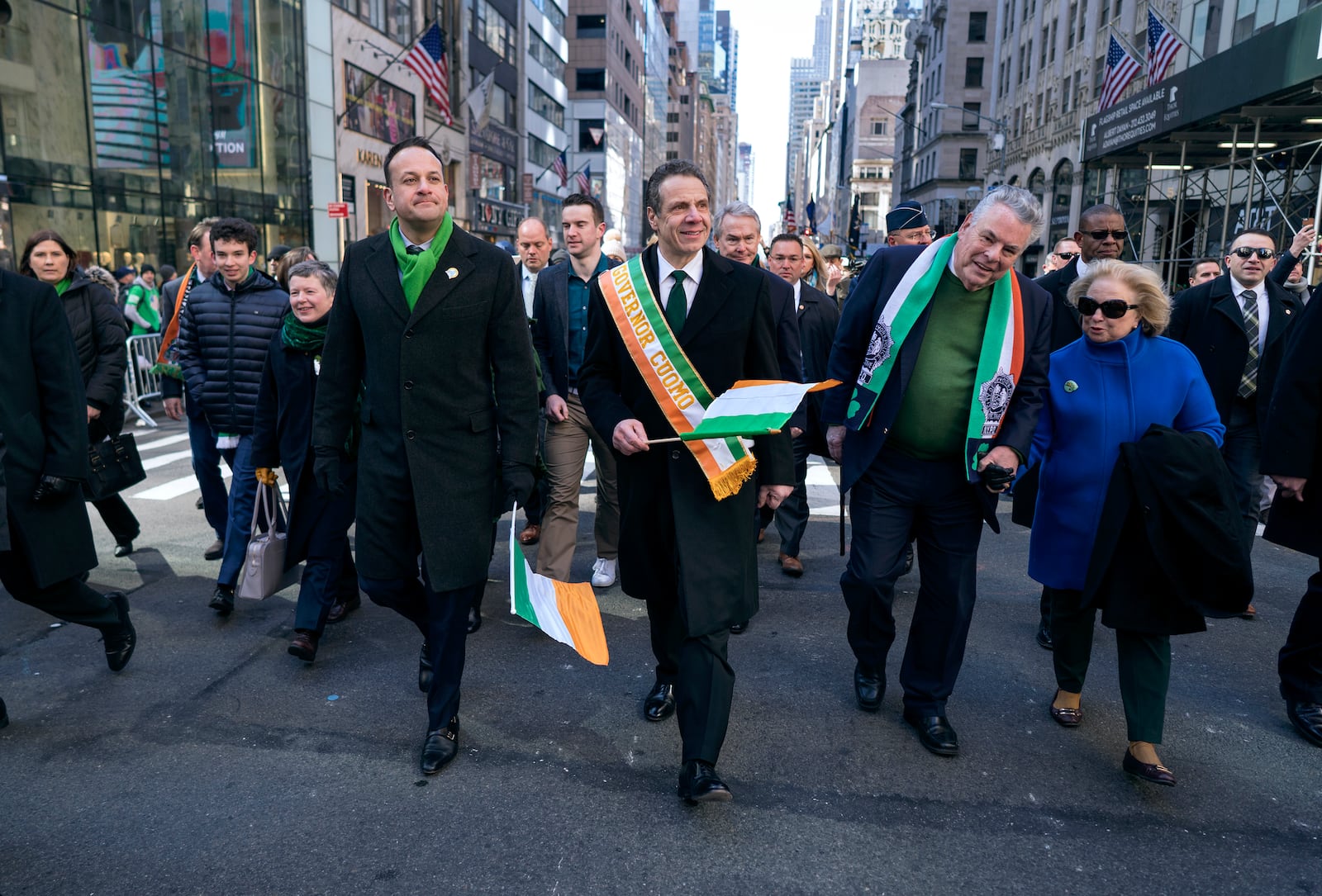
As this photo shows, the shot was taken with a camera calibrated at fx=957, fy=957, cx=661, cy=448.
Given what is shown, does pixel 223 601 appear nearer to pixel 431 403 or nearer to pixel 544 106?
pixel 431 403

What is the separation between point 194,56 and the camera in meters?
22.7

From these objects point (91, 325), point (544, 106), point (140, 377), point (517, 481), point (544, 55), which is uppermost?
point (544, 55)

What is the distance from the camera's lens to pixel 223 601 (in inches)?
208

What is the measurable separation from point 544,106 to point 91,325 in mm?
56448

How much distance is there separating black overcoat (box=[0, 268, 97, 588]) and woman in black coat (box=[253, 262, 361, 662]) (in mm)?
887

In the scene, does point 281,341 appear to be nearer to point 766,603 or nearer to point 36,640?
point 36,640

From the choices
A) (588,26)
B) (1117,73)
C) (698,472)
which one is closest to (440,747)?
(698,472)

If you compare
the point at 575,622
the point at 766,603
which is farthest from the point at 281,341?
the point at 766,603

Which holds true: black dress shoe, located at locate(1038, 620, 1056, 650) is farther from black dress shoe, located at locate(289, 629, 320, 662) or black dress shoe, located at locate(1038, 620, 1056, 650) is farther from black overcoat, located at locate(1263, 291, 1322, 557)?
black dress shoe, located at locate(289, 629, 320, 662)

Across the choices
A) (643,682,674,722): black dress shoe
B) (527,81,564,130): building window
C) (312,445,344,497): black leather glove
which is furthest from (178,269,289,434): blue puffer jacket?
(527,81,564,130): building window

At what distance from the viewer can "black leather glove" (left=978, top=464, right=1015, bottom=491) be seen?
3520 millimetres

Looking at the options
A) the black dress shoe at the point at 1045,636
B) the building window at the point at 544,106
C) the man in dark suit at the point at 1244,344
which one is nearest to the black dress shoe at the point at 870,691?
the black dress shoe at the point at 1045,636

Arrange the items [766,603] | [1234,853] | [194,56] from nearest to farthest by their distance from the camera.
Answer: [1234,853]
[766,603]
[194,56]

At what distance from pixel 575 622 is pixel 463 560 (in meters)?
0.62
